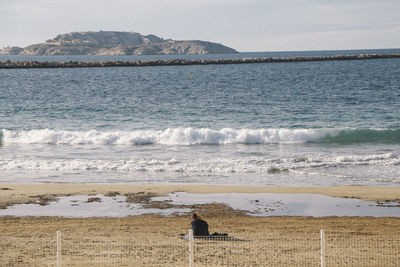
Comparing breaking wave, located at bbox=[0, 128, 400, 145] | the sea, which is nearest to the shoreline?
the sea

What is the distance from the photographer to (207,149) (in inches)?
1174

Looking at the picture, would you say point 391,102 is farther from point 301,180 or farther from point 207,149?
point 301,180

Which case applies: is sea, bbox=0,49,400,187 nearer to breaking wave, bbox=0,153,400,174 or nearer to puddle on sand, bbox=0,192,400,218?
breaking wave, bbox=0,153,400,174

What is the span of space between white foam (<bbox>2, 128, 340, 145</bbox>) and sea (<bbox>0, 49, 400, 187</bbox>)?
6 cm

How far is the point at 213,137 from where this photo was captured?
106 ft

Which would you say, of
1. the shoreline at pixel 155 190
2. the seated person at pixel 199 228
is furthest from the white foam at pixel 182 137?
the seated person at pixel 199 228

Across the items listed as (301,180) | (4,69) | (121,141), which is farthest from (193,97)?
(4,69)

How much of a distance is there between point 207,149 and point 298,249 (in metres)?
17.3

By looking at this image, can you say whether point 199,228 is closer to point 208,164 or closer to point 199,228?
point 199,228

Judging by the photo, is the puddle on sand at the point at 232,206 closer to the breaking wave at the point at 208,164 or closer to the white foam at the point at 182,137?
the breaking wave at the point at 208,164

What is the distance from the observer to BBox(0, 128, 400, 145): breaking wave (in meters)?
32.0

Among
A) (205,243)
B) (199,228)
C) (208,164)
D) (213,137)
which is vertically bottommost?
(208,164)

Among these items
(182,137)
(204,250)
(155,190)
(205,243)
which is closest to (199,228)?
(205,243)

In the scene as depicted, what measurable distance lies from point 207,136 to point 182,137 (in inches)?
55.2
